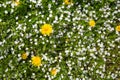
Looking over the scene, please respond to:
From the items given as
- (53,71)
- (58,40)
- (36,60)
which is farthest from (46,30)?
(53,71)

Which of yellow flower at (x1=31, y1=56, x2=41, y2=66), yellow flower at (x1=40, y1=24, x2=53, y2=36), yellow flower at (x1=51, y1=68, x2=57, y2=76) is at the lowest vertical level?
yellow flower at (x1=51, y1=68, x2=57, y2=76)

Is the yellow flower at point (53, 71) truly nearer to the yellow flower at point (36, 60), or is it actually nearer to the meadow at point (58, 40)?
the meadow at point (58, 40)

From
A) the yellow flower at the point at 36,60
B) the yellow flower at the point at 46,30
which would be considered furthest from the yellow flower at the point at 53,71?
the yellow flower at the point at 46,30

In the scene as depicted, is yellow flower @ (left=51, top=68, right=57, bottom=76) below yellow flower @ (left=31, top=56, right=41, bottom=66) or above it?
below

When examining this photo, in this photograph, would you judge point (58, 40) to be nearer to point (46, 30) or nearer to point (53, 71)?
point (46, 30)

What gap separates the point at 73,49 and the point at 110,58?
2.16ft

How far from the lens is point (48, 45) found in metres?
5.77

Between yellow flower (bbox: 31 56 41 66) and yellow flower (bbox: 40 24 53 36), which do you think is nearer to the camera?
yellow flower (bbox: 31 56 41 66)

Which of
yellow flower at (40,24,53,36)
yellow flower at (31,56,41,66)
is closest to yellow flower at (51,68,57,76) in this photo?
yellow flower at (31,56,41,66)

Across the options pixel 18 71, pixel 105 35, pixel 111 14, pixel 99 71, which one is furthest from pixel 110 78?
pixel 18 71

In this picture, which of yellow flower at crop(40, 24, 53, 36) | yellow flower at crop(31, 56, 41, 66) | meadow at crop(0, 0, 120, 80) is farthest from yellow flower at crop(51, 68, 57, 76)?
yellow flower at crop(40, 24, 53, 36)

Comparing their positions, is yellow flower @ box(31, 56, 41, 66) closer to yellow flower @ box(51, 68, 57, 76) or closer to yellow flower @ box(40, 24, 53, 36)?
yellow flower @ box(51, 68, 57, 76)

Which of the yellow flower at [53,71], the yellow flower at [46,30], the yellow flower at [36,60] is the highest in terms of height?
the yellow flower at [46,30]

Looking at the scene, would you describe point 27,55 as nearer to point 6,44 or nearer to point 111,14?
point 6,44
